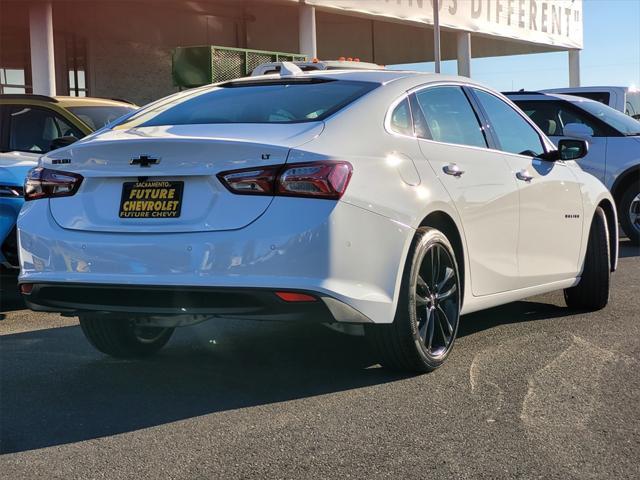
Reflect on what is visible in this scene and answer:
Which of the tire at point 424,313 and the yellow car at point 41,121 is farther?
the yellow car at point 41,121

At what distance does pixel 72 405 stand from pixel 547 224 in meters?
3.20

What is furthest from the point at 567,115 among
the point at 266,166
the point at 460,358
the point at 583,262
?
the point at 266,166

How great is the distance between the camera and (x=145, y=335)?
5.57 m

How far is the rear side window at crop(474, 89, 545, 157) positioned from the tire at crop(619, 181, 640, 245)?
17.4 ft

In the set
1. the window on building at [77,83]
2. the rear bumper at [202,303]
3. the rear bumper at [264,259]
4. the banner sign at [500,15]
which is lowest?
the rear bumper at [202,303]

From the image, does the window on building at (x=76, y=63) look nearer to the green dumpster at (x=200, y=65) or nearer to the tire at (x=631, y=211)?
the green dumpster at (x=200, y=65)

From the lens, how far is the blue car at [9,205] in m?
7.20

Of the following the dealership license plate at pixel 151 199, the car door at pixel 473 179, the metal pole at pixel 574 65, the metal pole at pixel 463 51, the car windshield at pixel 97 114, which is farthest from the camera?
the metal pole at pixel 574 65

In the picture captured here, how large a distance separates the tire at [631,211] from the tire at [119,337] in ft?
24.3

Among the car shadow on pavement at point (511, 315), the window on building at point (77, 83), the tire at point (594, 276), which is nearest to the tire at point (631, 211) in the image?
the car shadow on pavement at point (511, 315)

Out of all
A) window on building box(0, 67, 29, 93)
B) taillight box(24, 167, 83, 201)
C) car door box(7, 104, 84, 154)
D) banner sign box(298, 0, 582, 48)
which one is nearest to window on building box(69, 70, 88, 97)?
window on building box(0, 67, 29, 93)

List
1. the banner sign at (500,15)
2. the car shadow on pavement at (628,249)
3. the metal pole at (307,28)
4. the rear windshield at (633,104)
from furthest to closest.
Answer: the banner sign at (500,15) < the metal pole at (307,28) < the rear windshield at (633,104) < the car shadow on pavement at (628,249)

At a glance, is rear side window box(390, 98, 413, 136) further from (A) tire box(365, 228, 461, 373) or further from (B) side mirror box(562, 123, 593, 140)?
(B) side mirror box(562, 123, 593, 140)

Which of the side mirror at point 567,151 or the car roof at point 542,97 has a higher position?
the car roof at point 542,97
